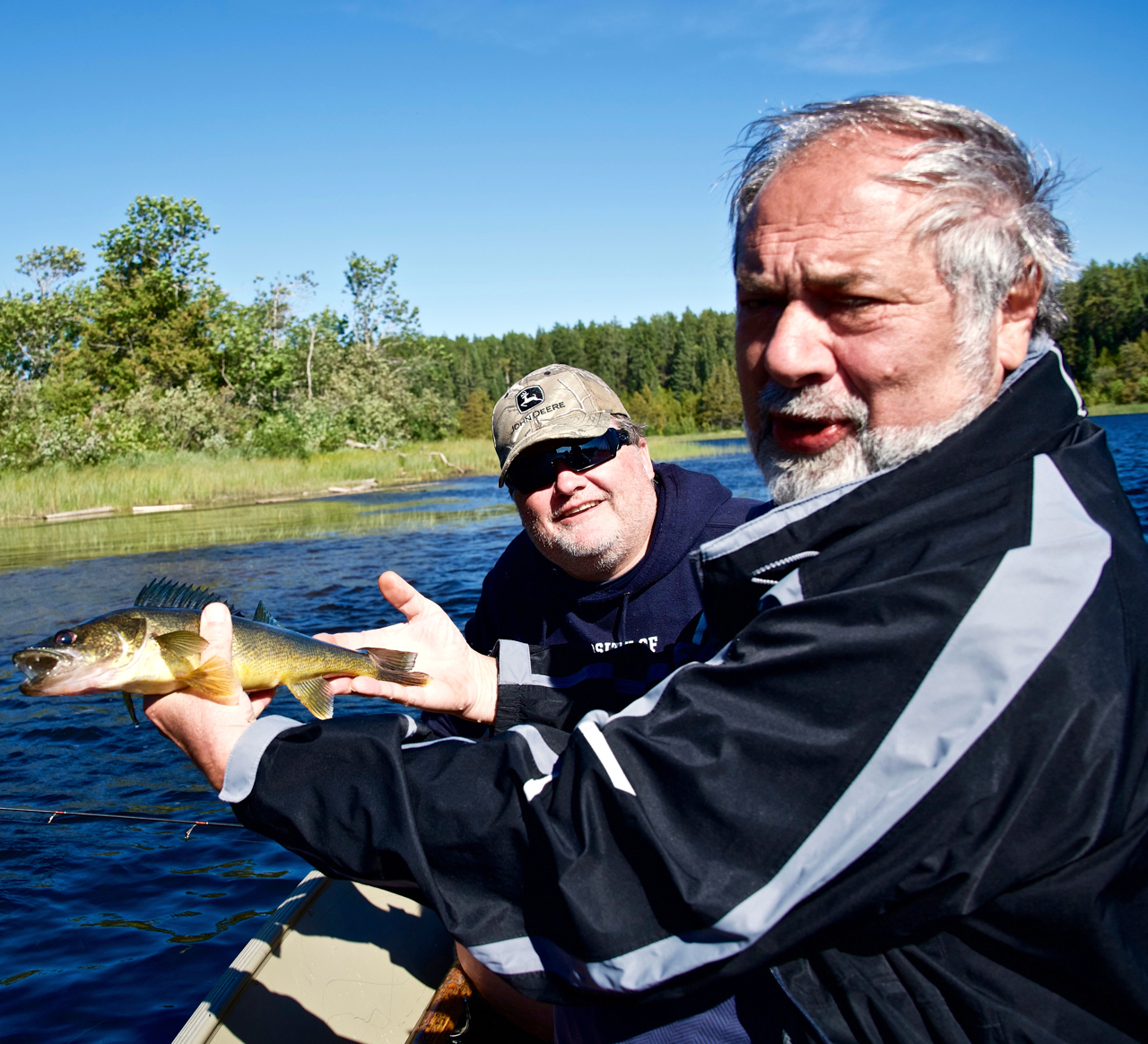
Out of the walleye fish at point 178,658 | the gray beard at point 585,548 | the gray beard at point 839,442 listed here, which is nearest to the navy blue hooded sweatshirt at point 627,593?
the gray beard at point 585,548

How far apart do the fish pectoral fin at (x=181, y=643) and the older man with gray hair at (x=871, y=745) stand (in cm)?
47

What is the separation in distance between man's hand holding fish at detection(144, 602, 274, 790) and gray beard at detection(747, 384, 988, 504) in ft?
4.10

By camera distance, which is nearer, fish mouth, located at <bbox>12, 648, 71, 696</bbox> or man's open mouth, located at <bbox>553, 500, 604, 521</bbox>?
fish mouth, located at <bbox>12, 648, 71, 696</bbox>

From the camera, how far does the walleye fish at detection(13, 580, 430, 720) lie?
2.23 meters

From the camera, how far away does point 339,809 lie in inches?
63.3

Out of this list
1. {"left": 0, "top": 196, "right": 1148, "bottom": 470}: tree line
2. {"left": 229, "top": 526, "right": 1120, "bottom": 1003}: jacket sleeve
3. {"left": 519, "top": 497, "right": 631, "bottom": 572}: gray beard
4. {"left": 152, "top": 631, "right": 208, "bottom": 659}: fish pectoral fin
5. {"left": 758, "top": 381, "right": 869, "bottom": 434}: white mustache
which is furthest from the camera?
{"left": 0, "top": 196, "right": 1148, "bottom": 470}: tree line

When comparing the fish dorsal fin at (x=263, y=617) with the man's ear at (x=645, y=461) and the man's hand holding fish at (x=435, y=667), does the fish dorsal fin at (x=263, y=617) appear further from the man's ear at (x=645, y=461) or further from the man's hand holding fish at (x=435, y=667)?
the man's ear at (x=645, y=461)

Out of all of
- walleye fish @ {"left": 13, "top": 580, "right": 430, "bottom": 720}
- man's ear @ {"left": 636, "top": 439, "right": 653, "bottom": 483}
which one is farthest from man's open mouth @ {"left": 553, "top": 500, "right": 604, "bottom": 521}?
walleye fish @ {"left": 13, "top": 580, "right": 430, "bottom": 720}

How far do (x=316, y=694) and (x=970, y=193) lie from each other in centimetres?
237

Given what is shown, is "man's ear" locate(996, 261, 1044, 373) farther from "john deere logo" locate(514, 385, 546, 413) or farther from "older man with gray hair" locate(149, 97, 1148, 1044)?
"john deere logo" locate(514, 385, 546, 413)

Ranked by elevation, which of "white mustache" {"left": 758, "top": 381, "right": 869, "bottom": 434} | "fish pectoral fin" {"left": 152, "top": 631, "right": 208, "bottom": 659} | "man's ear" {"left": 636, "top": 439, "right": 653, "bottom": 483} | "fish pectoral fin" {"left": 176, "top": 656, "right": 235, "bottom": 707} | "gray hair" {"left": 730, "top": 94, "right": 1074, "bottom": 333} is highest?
"gray hair" {"left": 730, "top": 94, "right": 1074, "bottom": 333}

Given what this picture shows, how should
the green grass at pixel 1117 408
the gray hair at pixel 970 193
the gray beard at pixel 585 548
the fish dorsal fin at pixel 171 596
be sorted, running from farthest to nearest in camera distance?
the green grass at pixel 1117 408, the gray beard at pixel 585 548, the fish dorsal fin at pixel 171 596, the gray hair at pixel 970 193

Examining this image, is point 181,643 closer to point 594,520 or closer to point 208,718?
point 208,718

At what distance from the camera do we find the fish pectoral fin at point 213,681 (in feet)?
6.69
